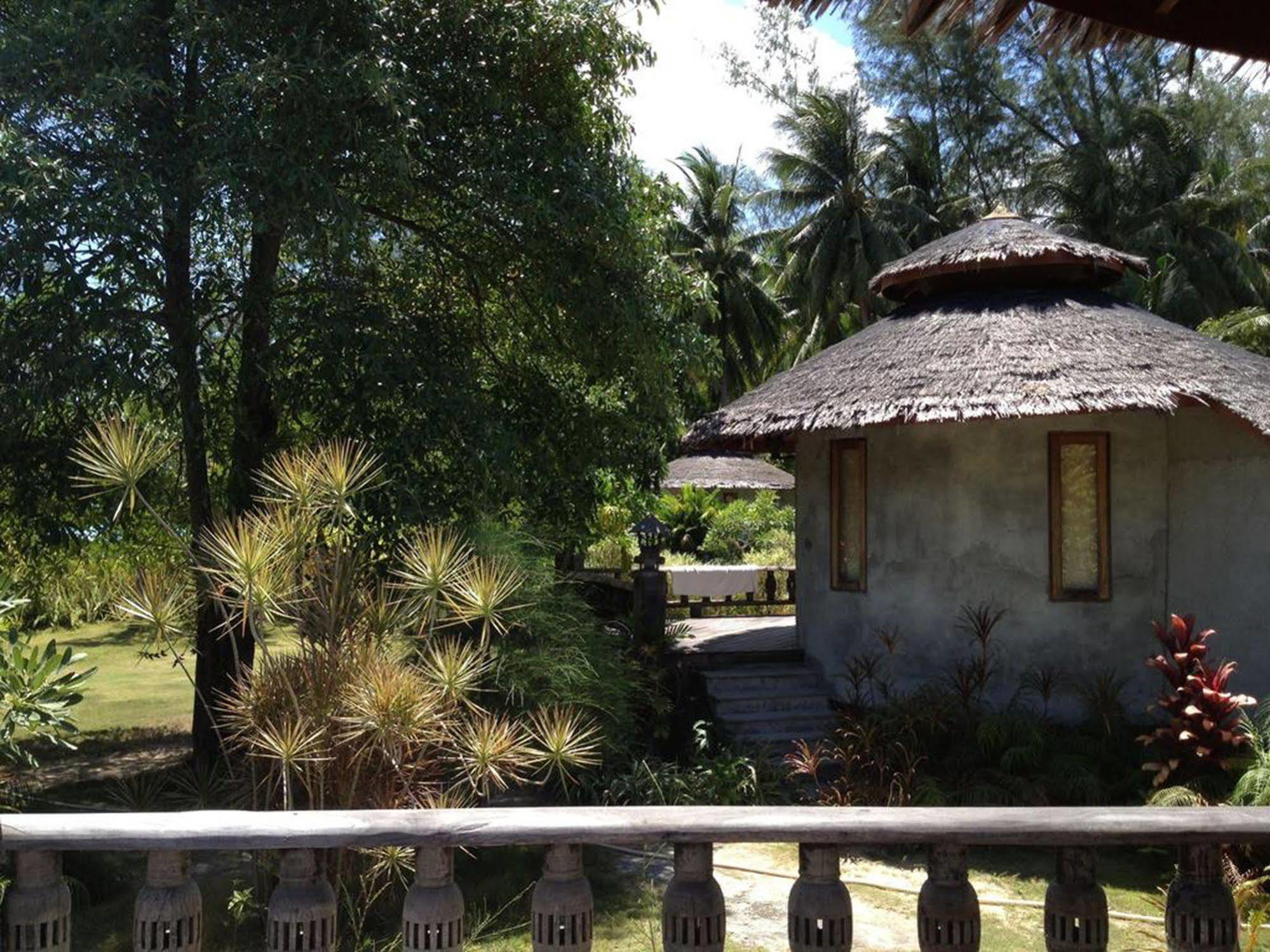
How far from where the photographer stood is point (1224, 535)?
946 cm

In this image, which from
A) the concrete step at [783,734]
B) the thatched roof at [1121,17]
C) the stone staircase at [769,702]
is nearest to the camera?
the thatched roof at [1121,17]

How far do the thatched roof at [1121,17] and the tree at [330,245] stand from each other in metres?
4.46

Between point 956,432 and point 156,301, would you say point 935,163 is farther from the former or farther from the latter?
point 156,301

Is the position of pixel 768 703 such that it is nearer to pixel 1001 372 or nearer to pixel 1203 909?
pixel 1001 372

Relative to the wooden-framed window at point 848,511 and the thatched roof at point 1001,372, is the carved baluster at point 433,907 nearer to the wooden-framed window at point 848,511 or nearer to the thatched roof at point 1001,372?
the thatched roof at point 1001,372

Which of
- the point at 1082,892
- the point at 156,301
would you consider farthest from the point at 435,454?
the point at 1082,892

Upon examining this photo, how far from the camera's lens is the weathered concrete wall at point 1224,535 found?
9.28 m

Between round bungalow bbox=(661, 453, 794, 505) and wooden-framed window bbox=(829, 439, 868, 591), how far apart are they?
10.9 m

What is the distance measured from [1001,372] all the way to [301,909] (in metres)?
7.84

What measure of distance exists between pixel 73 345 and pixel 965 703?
278 inches

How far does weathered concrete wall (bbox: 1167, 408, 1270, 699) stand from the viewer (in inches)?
365

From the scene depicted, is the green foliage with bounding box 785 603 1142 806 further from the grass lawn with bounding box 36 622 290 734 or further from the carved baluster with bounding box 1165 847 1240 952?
the grass lawn with bounding box 36 622 290 734

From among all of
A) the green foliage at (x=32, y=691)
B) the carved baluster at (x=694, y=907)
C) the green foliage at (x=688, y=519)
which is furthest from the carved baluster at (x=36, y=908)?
the green foliage at (x=688, y=519)

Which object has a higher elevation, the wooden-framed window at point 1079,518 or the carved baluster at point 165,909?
the wooden-framed window at point 1079,518
